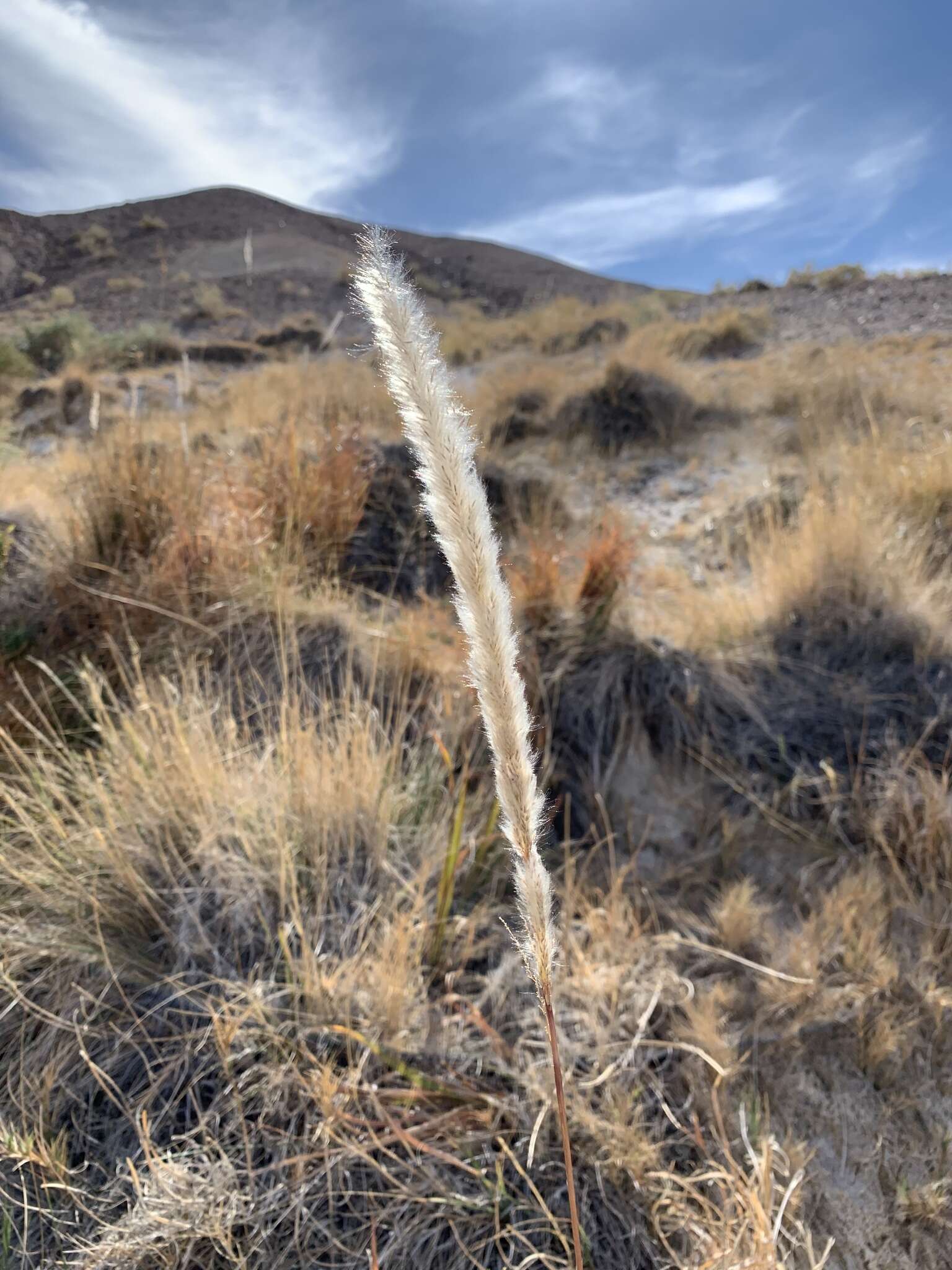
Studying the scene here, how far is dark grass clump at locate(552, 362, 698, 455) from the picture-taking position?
645 centimetres

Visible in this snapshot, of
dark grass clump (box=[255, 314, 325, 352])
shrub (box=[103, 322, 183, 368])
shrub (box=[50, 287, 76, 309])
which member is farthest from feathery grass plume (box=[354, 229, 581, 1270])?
shrub (box=[50, 287, 76, 309])

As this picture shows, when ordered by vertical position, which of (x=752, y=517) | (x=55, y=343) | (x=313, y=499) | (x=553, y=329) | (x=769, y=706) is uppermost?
(x=553, y=329)

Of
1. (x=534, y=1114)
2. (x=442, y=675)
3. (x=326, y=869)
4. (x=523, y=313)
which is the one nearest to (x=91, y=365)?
(x=523, y=313)

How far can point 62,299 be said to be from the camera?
1452 cm

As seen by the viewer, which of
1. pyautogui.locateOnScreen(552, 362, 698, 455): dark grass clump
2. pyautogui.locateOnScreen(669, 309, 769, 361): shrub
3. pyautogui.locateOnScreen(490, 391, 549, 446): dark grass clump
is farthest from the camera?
pyautogui.locateOnScreen(669, 309, 769, 361): shrub

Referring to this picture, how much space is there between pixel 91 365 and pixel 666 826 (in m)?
11.0

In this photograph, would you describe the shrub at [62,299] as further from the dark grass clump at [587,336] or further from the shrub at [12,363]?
the dark grass clump at [587,336]

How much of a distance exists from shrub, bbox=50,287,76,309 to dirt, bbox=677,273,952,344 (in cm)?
1241

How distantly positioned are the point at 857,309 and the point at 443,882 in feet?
39.2

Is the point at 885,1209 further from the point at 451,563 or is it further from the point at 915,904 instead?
the point at 451,563

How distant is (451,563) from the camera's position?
52 centimetres

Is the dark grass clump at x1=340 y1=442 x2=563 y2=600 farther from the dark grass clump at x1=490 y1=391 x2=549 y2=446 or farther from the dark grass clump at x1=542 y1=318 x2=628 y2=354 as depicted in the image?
the dark grass clump at x1=542 y1=318 x2=628 y2=354

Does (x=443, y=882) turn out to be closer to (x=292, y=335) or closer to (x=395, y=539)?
(x=395, y=539)

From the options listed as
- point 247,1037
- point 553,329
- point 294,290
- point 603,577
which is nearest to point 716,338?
point 553,329
